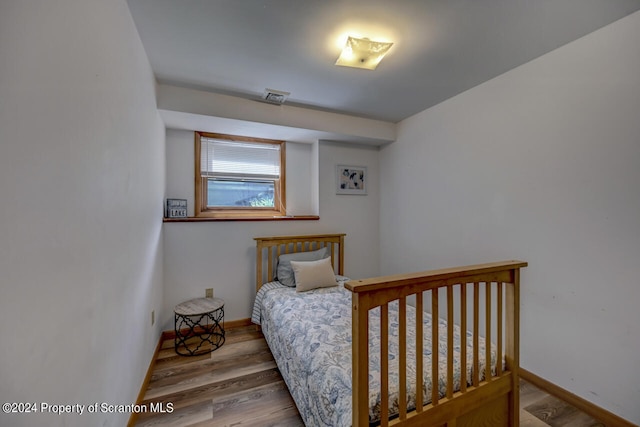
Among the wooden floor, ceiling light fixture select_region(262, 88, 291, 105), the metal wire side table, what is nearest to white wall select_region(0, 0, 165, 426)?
the wooden floor

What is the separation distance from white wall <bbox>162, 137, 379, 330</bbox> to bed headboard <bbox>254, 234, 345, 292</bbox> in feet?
0.38

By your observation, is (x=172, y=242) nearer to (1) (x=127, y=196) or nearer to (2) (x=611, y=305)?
(1) (x=127, y=196)

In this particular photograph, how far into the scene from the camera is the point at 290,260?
275 centimetres

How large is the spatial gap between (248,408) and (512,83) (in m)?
3.00

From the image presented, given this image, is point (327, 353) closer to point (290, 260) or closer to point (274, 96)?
point (290, 260)

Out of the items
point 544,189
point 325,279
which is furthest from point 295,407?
point 544,189

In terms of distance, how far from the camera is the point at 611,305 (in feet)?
4.94

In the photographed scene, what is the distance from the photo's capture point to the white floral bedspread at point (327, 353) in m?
1.16

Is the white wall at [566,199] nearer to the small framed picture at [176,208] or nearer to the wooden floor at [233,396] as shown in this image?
the wooden floor at [233,396]

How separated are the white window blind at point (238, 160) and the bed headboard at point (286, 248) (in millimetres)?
817

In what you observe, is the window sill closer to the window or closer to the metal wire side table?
the window

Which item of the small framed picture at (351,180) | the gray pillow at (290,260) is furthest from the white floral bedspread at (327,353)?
the small framed picture at (351,180)

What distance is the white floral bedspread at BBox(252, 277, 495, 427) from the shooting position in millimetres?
1161

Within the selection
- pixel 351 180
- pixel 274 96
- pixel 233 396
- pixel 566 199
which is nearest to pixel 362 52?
pixel 274 96
